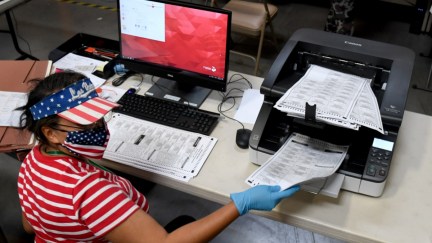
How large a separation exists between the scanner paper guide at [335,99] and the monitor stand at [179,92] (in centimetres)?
48

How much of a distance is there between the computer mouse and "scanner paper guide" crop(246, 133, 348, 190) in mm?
171

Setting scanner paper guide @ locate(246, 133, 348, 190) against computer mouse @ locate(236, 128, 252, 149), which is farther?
computer mouse @ locate(236, 128, 252, 149)

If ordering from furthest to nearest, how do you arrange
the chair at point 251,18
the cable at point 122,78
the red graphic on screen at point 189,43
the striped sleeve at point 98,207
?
the chair at point 251,18
the cable at point 122,78
the red graphic on screen at point 189,43
the striped sleeve at point 98,207

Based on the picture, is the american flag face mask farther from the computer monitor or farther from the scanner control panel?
the scanner control panel

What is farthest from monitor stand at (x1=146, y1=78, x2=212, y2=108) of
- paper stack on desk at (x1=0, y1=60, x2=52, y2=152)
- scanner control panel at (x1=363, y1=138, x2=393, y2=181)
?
scanner control panel at (x1=363, y1=138, x2=393, y2=181)

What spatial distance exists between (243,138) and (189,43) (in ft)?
1.41

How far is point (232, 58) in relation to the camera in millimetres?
3498

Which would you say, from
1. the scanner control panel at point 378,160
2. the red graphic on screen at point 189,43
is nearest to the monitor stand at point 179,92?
the red graphic on screen at point 189,43

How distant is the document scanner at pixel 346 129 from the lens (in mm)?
1224

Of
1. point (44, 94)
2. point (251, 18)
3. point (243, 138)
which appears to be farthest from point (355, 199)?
point (251, 18)

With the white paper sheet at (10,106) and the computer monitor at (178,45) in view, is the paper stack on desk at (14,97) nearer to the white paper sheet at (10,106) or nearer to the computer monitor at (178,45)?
the white paper sheet at (10,106)

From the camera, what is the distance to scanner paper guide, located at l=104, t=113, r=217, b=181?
4.48 feet

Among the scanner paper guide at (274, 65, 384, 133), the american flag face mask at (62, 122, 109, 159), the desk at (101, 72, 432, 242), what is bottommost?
the desk at (101, 72, 432, 242)

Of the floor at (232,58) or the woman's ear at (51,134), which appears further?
the floor at (232,58)
